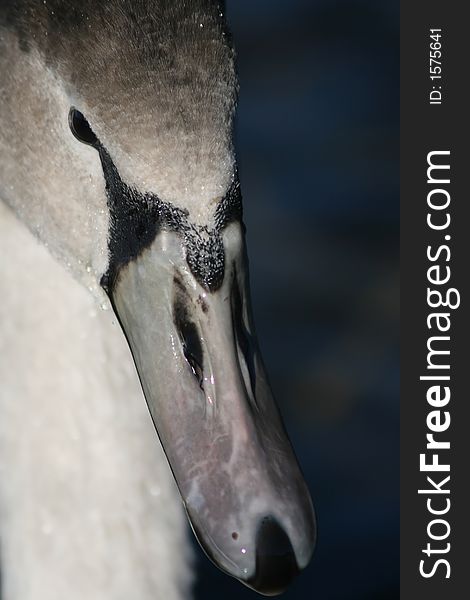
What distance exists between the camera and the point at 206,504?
230cm

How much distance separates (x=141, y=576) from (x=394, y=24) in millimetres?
3482

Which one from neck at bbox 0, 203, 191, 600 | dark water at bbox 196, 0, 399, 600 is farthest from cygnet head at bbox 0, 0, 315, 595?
dark water at bbox 196, 0, 399, 600

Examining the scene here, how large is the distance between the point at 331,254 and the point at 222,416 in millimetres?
2814

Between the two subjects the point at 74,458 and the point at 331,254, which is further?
the point at 331,254

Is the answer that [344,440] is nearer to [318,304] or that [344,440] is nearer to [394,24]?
[318,304]

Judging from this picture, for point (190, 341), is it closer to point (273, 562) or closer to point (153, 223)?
point (153, 223)

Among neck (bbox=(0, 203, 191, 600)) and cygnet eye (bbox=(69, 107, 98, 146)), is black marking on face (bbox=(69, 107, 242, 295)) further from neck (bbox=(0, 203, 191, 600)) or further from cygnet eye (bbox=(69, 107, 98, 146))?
neck (bbox=(0, 203, 191, 600))

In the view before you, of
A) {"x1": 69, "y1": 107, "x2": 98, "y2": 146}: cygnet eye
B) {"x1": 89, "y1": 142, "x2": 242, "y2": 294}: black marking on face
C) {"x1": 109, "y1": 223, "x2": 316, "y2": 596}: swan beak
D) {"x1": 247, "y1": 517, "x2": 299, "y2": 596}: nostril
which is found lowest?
{"x1": 247, "y1": 517, "x2": 299, "y2": 596}: nostril

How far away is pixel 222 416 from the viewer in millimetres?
2332

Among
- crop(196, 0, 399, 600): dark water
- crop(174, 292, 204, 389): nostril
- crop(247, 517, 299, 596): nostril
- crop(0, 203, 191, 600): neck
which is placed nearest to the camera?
crop(247, 517, 299, 596): nostril

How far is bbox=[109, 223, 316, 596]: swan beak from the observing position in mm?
2270

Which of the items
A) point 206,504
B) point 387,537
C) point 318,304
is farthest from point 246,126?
point 206,504

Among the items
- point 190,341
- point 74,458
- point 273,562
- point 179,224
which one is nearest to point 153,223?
point 179,224

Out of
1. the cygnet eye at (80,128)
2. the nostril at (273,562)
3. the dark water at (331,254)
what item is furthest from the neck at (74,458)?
the dark water at (331,254)
